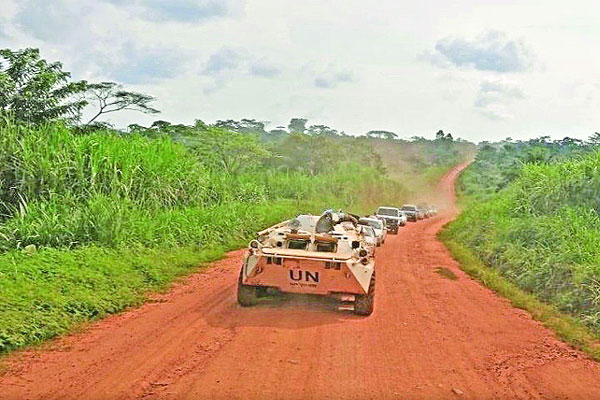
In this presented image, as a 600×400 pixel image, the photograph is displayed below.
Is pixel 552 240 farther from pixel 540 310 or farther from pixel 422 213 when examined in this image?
pixel 422 213

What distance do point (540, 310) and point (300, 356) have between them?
6.07m

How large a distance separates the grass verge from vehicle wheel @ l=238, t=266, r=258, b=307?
4.77 meters

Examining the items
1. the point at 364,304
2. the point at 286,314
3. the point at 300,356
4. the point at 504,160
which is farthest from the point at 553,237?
the point at 504,160

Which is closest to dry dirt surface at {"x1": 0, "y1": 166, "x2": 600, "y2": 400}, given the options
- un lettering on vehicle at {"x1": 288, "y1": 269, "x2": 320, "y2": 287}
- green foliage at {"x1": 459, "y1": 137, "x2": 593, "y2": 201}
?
un lettering on vehicle at {"x1": 288, "y1": 269, "x2": 320, "y2": 287}

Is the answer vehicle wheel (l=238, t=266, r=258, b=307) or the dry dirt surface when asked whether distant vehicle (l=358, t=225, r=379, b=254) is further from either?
vehicle wheel (l=238, t=266, r=258, b=307)

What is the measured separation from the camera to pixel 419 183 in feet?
253

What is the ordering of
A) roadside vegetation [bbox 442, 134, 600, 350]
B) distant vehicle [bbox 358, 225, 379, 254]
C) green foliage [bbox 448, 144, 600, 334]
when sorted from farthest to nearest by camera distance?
distant vehicle [bbox 358, 225, 379, 254] < green foliage [bbox 448, 144, 600, 334] < roadside vegetation [bbox 442, 134, 600, 350]

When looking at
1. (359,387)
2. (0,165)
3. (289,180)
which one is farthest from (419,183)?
(359,387)

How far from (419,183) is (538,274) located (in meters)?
63.9

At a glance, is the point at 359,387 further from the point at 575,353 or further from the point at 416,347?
the point at 575,353

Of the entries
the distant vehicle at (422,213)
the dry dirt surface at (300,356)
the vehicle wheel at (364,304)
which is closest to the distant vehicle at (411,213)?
the distant vehicle at (422,213)

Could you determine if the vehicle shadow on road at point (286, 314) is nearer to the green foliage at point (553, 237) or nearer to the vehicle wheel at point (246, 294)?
the vehicle wheel at point (246, 294)

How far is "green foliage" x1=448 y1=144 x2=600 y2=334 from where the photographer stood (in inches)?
467

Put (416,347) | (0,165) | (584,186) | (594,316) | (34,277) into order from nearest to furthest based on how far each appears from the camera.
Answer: (416,347), (34,277), (594,316), (0,165), (584,186)
